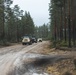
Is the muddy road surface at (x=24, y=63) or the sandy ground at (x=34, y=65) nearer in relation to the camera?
the sandy ground at (x=34, y=65)

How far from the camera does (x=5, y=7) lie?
82.2m

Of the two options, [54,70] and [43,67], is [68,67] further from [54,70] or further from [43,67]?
[43,67]

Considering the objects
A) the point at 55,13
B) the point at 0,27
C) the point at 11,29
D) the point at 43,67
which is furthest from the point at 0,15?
the point at 43,67

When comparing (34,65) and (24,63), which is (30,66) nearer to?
(34,65)

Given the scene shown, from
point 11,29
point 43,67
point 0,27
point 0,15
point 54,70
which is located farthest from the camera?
point 11,29

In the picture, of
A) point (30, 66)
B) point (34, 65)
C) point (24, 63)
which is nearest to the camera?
point (30, 66)

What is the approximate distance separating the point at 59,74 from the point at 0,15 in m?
55.0

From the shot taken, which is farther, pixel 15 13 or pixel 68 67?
pixel 15 13

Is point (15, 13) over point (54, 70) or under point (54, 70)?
over

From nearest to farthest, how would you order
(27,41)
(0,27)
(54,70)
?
(54,70), (27,41), (0,27)

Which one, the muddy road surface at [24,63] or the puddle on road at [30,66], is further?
the muddy road surface at [24,63]

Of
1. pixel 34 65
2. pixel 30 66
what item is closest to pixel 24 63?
pixel 34 65

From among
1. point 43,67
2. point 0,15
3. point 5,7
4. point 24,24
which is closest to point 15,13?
point 24,24

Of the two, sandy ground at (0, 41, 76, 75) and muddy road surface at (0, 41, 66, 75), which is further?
muddy road surface at (0, 41, 66, 75)
